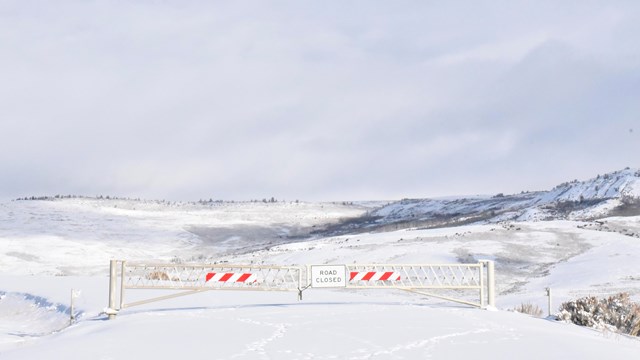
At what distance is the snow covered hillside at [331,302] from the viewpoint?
42.6 feet

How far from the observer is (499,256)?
40031 millimetres

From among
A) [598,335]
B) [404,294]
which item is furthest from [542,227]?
[598,335]

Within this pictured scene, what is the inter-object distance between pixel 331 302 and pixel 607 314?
717cm

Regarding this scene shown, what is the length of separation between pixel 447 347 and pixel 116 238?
6842 centimetres

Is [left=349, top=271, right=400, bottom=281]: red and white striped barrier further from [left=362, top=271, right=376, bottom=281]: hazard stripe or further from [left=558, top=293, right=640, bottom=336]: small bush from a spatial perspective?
[left=558, top=293, right=640, bottom=336]: small bush

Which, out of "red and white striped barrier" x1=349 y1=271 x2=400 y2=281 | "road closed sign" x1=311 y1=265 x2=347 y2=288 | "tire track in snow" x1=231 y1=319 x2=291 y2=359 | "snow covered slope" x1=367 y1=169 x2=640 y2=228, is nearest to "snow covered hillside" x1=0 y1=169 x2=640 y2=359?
"tire track in snow" x1=231 y1=319 x2=291 y2=359

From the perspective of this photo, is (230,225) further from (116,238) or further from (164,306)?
(164,306)

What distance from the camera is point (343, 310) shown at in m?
19.1

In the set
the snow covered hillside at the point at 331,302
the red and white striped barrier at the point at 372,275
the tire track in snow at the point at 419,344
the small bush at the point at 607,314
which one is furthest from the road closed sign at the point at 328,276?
the tire track in snow at the point at 419,344

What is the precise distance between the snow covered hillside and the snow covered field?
50 millimetres

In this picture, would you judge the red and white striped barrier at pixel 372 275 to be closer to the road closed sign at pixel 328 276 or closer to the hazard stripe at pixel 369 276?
the hazard stripe at pixel 369 276

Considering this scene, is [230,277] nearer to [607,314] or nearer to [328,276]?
[328,276]

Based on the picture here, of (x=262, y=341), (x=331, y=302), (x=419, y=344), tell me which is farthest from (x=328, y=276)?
(x=419, y=344)

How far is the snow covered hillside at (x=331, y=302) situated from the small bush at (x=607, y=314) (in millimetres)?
1456
